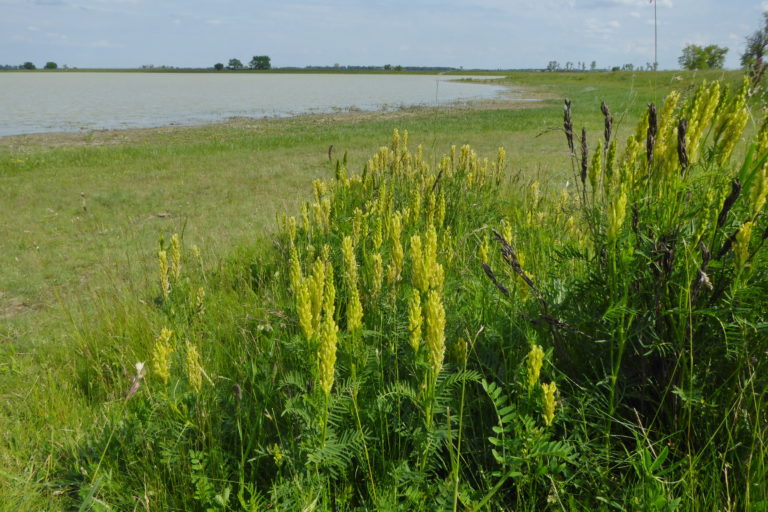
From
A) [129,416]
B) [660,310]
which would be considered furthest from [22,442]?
[660,310]

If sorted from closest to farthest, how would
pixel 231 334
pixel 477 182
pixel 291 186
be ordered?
pixel 231 334
pixel 477 182
pixel 291 186

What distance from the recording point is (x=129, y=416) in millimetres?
2199

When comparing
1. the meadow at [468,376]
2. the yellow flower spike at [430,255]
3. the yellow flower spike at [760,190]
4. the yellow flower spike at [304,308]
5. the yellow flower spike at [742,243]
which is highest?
the yellow flower spike at [760,190]

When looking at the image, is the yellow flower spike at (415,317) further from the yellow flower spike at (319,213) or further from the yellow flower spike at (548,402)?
the yellow flower spike at (319,213)

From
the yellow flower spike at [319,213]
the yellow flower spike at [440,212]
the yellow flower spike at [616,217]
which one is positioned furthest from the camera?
the yellow flower spike at [319,213]

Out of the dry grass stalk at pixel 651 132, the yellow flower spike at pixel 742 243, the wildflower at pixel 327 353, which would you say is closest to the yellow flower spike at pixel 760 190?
the yellow flower spike at pixel 742 243

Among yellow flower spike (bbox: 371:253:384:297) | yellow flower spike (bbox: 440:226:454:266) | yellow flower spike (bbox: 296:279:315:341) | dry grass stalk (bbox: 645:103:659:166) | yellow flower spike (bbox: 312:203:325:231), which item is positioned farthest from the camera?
yellow flower spike (bbox: 312:203:325:231)

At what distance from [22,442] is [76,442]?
14.8 inches

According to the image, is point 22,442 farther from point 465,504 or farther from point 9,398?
point 465,504

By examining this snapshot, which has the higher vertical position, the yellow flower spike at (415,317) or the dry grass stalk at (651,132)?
the dry grass stalk at (651,132)

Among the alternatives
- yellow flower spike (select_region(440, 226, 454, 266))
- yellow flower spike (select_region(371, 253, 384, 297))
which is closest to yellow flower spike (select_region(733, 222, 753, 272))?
yellow flower spike (select_region(371, 253, 384, 297))

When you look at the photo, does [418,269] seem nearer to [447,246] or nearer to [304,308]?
[304,308]

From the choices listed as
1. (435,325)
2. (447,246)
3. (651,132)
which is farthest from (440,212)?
(435,325)

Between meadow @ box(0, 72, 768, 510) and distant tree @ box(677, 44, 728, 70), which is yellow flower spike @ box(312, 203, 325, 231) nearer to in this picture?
meadow @ box(0, 72, 768, 510)
